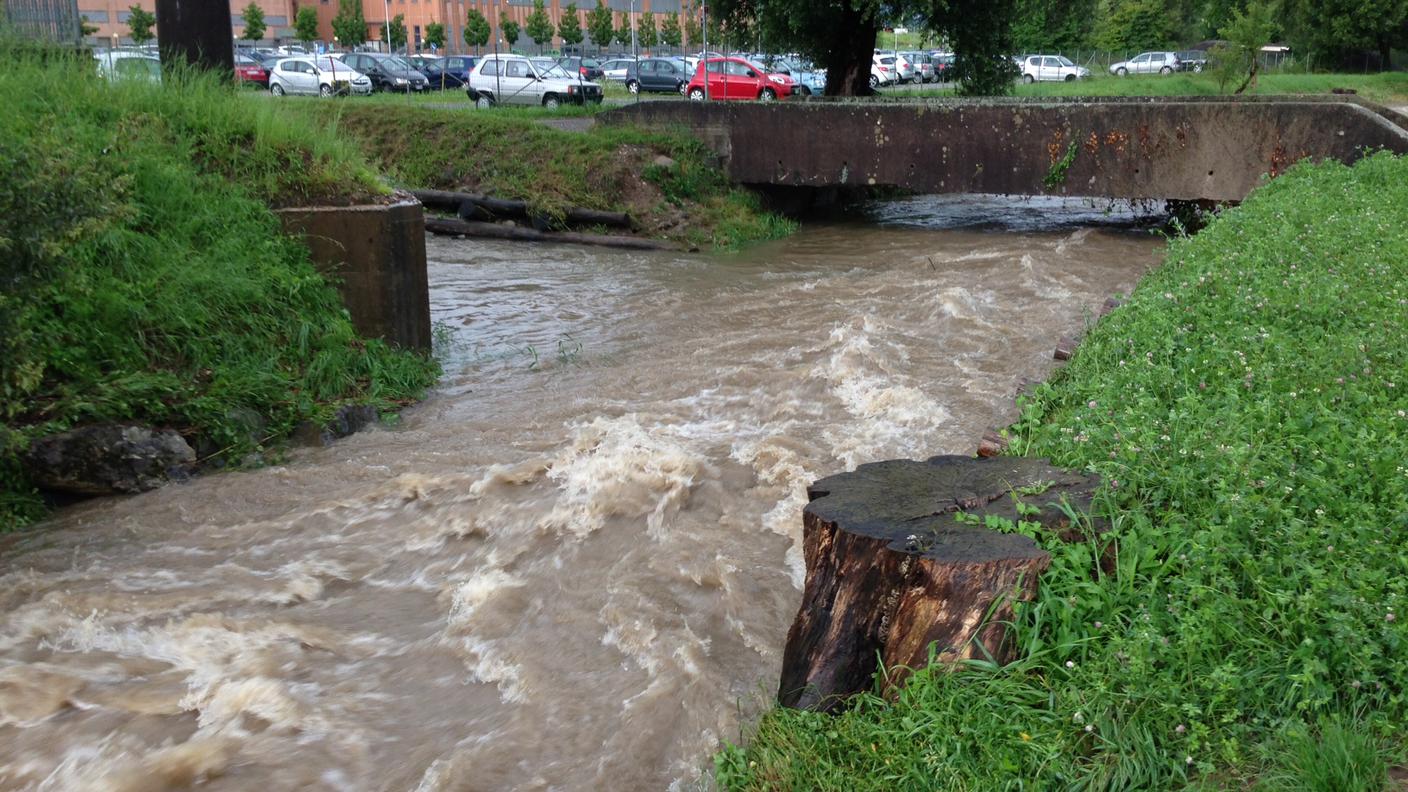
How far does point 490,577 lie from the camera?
5906 mm

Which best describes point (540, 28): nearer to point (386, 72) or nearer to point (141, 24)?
point (141, 24)

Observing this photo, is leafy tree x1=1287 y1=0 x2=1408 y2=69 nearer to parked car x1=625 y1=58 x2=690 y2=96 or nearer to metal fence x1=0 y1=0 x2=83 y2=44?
parked car x1=625 y1=58 x2=690 y2=96

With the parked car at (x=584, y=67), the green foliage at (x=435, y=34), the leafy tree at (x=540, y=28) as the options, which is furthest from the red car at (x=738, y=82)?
the green foliage at (x=435, y=34)

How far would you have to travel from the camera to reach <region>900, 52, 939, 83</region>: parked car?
49156mm

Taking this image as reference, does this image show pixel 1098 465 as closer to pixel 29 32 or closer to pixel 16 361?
pixel 16 361

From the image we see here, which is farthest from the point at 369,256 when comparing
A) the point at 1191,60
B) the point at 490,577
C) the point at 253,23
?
the point at 253,23

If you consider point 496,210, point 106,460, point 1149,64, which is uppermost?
point 1149,64

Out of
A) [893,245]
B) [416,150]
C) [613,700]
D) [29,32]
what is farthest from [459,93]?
[613,700]

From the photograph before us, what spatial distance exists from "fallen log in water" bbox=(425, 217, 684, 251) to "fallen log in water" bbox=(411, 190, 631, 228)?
0.75 ft

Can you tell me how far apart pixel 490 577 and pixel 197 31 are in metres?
8.52

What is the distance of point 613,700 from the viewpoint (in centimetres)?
478

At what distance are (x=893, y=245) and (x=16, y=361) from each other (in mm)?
13649

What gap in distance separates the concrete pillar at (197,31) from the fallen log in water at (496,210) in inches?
273

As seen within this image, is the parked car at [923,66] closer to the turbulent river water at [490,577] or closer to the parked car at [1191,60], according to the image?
the parked car at [1191,60]
